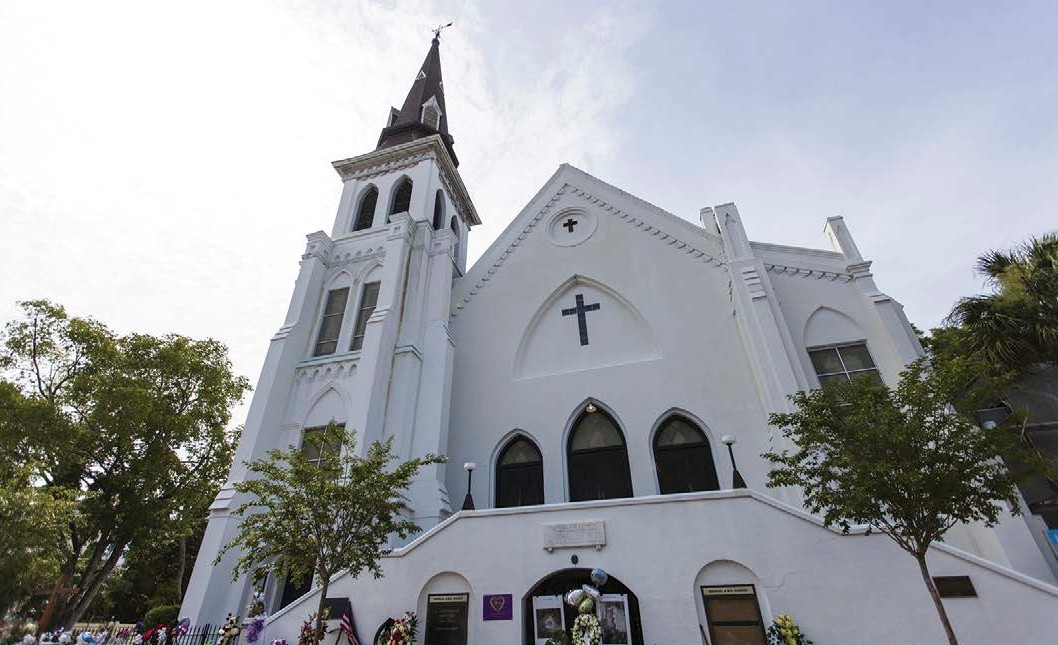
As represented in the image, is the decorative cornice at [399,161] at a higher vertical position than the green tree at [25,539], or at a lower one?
higher

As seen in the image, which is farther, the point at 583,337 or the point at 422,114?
the point at 422,114

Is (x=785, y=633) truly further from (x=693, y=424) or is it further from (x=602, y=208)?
(x=602, y=208)

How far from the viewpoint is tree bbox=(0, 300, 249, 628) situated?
16.8 m

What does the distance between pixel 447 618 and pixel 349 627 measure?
1.72 metres

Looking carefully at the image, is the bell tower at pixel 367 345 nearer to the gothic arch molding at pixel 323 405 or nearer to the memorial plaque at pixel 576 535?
the gothic arch molding at pixel 323 405

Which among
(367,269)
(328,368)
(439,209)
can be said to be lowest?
(328,368)

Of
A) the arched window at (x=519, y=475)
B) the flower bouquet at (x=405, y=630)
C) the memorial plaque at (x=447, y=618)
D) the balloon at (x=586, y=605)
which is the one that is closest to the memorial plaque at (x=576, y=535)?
the balloon at (x=586, y=605)

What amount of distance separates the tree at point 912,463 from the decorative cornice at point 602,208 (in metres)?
7.52

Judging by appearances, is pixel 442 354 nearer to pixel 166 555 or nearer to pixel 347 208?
pixel 347 208

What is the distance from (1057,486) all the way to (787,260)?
740 cm

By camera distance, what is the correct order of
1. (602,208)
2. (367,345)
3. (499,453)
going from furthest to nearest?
(602,208)
(367,345)
(499,453)

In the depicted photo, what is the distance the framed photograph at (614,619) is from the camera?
25.6 feet

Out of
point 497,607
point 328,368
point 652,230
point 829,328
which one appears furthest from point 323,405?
point 829,328

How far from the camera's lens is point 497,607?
8.62 metres
